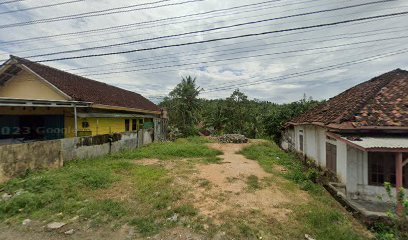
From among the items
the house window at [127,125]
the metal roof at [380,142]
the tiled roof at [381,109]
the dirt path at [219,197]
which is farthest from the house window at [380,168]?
the house window at [127,125]

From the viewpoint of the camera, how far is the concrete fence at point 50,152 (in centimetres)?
827

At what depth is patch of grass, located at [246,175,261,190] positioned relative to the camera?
8445 millimetres

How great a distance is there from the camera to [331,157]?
32.7 ft

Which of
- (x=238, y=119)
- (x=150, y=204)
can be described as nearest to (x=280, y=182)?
(x=150, y=204)

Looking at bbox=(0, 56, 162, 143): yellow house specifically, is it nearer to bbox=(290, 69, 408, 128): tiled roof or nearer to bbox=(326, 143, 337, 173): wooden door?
bbox=(326, 143, 337, 173): wooden door

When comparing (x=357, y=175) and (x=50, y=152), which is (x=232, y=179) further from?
(x=50, y=152)

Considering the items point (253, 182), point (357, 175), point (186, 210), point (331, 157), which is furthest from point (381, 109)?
point (186, 210)

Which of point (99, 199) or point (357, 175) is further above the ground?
point (357, 175)

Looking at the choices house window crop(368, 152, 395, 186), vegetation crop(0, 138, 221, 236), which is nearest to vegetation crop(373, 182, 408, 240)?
house window crop(368, 152, 395, 186)

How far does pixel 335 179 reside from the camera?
950 centimetres

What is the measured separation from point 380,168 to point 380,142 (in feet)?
3.65

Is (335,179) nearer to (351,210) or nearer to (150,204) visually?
(351,210)

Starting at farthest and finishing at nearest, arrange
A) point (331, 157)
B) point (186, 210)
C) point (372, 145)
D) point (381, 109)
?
point (331, 157) < point (381, 109) < point (372, 145) < point (186, 210)

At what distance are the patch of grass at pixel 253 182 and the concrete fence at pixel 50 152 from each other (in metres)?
7.70
